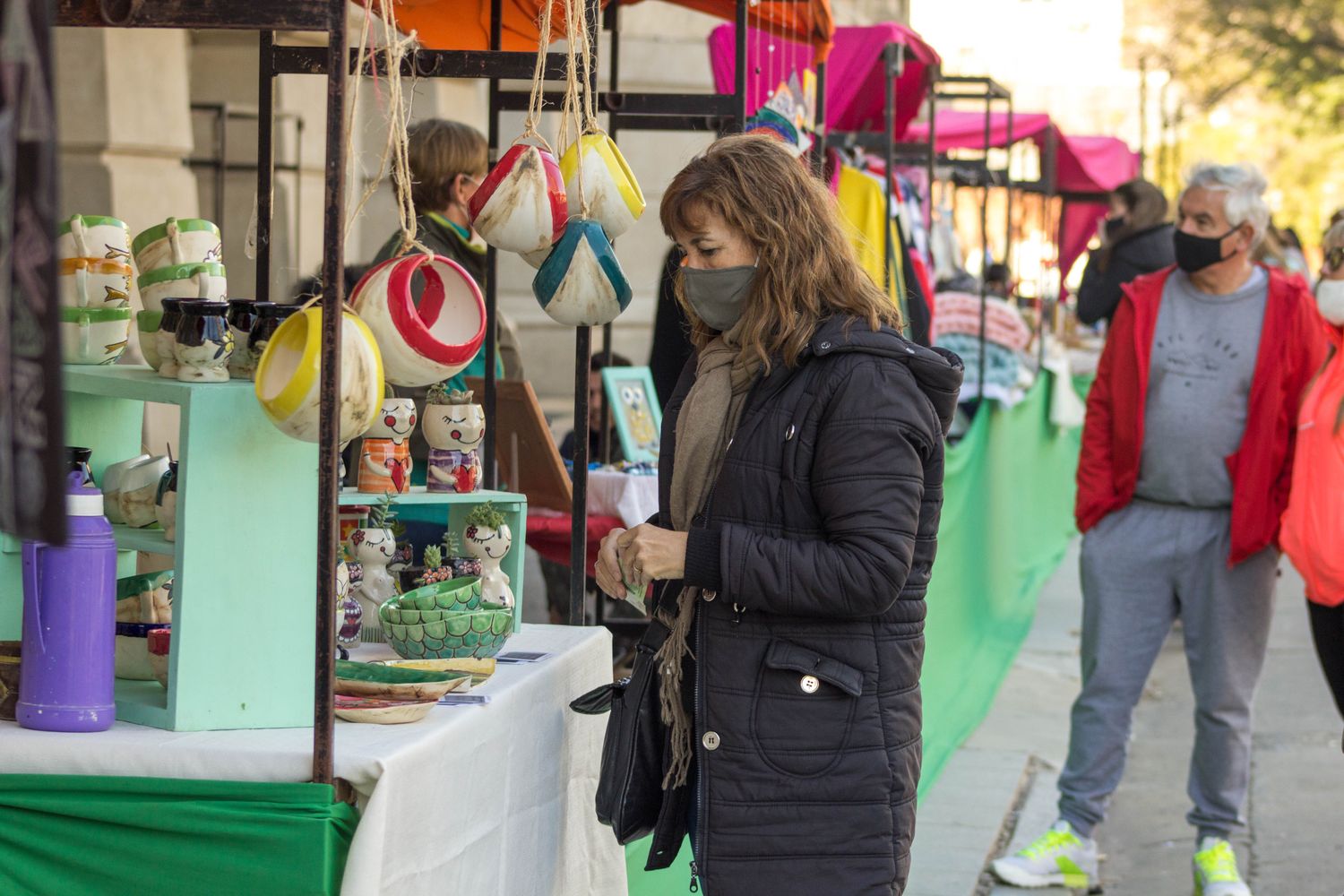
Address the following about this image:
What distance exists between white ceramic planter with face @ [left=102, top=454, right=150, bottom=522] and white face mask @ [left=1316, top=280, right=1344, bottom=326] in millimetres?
2782

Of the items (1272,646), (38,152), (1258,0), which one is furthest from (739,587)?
(1258,0)

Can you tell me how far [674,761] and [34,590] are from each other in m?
0.91

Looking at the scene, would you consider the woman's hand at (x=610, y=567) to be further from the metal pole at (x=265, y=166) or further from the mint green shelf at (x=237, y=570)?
the metal pole at (x=265, y=166)

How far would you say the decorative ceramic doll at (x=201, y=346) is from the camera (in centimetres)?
220

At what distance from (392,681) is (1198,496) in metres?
2.55

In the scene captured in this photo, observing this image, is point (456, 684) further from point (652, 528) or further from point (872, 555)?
point (872, 555)

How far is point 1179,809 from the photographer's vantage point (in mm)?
5355

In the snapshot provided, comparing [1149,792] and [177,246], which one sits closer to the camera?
[177,246]

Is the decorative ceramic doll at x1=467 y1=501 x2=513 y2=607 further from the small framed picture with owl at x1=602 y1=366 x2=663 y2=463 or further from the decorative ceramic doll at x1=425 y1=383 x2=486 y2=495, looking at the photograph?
the small framed picture with owl at x1=602 y1=366 x2=663 y2=463

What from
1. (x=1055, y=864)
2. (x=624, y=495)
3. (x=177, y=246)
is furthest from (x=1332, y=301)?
(x=177, y=246)

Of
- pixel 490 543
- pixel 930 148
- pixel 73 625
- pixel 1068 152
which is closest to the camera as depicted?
pixel 73 625

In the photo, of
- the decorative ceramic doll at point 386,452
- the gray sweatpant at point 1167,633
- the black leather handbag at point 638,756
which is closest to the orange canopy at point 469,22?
the decorative ceramic doll at point 386,452

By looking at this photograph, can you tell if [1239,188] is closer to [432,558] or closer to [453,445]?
[453,445]

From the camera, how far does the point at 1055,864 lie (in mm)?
4320
